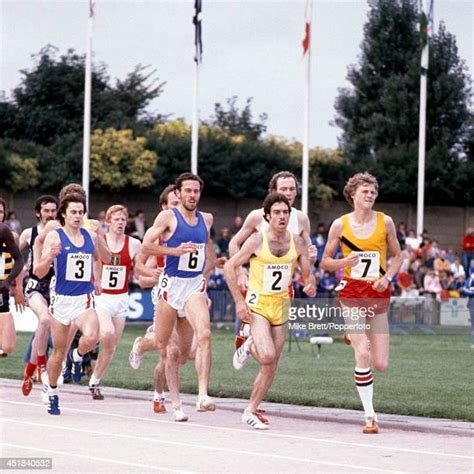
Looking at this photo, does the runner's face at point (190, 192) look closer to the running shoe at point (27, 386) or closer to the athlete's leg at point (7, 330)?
A: the athlete's leg at point (7, 330)

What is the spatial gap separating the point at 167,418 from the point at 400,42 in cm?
5246

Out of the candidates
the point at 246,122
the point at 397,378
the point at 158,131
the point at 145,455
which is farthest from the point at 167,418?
the point at 246,122

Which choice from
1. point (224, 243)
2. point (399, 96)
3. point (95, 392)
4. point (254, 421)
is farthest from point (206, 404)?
point (399, 96)

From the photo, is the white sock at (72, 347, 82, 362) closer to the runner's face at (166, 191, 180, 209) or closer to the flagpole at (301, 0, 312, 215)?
the runner's face at (166, 191, 180, 209)

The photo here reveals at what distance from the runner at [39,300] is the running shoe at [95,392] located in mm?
606

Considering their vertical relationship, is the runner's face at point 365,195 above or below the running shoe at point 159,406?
above

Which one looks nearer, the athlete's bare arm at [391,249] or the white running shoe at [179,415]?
the athlete's bare arm at [391,249]

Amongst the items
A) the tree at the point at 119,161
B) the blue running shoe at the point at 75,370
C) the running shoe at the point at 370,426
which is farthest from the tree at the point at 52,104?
the running shoe at the point at 370,426

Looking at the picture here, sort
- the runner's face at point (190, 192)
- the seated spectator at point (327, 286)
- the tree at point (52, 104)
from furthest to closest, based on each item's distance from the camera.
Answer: the tree at point (52, 104), the seated spectator at point (327, 286), the runner's face at point (190, 192)

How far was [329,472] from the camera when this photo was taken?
10156 millimetres

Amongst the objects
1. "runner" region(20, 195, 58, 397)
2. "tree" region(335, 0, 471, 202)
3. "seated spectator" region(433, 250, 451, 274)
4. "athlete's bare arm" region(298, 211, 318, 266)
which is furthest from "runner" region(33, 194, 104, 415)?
"tree" region(335, 0, 471, 202)

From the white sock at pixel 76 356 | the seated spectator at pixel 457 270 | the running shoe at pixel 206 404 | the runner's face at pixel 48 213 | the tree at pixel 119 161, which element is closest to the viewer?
the running shoe at pixel 206 404

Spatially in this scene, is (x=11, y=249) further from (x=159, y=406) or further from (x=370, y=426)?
(x=370, y=426)

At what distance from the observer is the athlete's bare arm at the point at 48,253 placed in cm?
1454
